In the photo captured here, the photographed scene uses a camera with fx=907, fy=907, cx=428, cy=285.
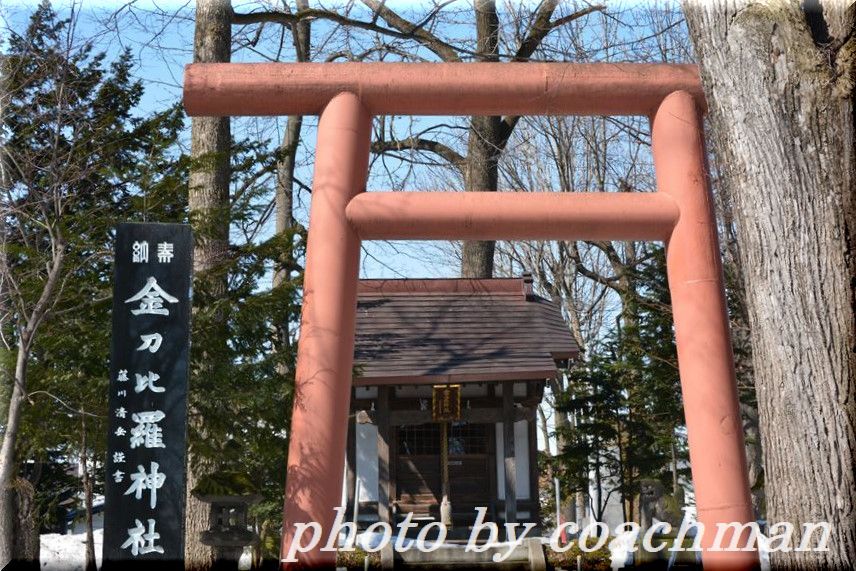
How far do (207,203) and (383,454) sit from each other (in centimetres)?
596

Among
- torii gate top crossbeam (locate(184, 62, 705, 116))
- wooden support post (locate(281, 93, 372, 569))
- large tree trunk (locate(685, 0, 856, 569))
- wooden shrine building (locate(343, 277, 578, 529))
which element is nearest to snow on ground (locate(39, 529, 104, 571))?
wooden shrine building (locate(343, 277, 578, 529))

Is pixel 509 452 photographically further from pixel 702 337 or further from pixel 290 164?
pixel 702 337

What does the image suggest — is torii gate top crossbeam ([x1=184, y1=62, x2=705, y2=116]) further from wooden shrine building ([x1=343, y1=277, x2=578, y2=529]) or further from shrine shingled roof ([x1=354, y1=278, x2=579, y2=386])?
wooden shrine building ([x1=343, y1=277, x2=578, y2=529])

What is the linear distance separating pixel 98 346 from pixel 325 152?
2547 mm

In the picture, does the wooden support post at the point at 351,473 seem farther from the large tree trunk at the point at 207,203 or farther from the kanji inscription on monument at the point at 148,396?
the kanji inscription on monument at the point at 148,396

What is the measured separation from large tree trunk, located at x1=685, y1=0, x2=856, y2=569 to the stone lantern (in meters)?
4.14

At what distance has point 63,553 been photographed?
13.7 meters

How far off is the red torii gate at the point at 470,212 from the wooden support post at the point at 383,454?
711 cm

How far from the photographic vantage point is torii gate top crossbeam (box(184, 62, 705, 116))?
6699 millimetres

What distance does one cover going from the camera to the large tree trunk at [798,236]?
438 centimetres

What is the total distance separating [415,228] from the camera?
668 cm

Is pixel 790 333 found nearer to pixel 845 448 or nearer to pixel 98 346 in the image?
pixel 845 448

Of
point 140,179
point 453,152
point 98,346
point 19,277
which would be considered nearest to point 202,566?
point 98,346

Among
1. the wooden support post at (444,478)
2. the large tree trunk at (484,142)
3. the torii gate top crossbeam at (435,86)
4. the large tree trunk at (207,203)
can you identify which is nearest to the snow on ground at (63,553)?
the large tree trunk at (207,203)
